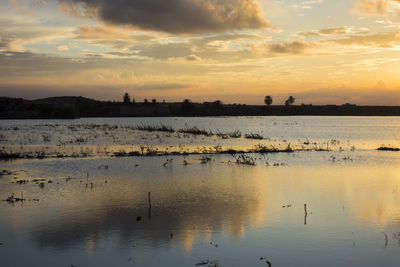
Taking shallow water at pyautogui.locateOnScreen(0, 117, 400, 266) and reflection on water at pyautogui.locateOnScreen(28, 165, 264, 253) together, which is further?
reflection on water at pyautogui.locateOnScreen(28, 165, 264, 253)

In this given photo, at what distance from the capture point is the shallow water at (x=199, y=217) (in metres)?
12.0

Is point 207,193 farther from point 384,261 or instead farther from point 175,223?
point 384,261

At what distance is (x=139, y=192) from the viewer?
21.2 meters

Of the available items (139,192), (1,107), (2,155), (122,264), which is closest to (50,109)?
(1,107)

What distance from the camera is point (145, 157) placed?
119ft

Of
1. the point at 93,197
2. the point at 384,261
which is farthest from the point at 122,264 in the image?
the point at 93,197

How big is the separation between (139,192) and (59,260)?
382 inches

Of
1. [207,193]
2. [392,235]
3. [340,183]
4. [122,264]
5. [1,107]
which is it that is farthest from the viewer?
[1,107]

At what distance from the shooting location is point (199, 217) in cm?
1608

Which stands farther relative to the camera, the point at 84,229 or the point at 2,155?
the point at 2,155

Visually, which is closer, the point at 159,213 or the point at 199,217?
the point at 199,217

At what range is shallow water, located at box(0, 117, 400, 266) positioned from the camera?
12.0 meters

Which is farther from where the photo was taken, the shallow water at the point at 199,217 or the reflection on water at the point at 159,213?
the reflection on water at the point at 159,213

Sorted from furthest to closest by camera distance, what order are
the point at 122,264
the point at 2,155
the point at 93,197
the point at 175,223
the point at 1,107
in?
the point at 1,107
the point at 2,155
the point at 93,197
the point at 175,223
the point at 122,264
